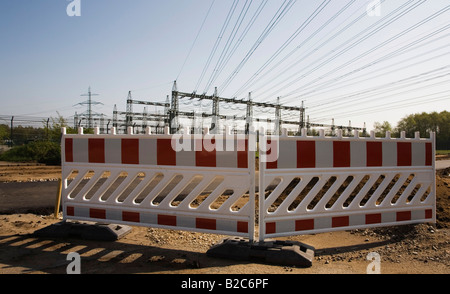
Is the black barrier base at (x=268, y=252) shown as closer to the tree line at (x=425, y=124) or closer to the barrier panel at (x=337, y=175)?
the barrier panel at (x=337, y=175)

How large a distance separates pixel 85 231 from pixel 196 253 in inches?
62.6

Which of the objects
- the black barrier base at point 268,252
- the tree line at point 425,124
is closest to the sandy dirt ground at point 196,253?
the black barrier base at point 268,252

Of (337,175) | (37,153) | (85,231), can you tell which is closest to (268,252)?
(337,175)

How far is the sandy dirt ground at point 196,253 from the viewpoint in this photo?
2857mm

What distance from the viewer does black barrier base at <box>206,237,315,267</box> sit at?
294 cm

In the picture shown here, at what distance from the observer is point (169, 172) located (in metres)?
3.45

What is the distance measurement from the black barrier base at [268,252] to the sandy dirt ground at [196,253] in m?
0.06

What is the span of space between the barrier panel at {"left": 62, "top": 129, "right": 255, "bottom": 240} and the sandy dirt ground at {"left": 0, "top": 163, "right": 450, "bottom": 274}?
351 mm

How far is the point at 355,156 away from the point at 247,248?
1836 millimetres

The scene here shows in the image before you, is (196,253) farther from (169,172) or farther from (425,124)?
(425,124)

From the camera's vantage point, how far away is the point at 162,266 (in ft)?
9.55

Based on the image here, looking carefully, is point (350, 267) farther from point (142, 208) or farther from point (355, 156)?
point (142, 208)

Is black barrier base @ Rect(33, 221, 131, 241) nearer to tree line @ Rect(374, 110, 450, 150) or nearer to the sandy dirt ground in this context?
the sandy dirt ground
